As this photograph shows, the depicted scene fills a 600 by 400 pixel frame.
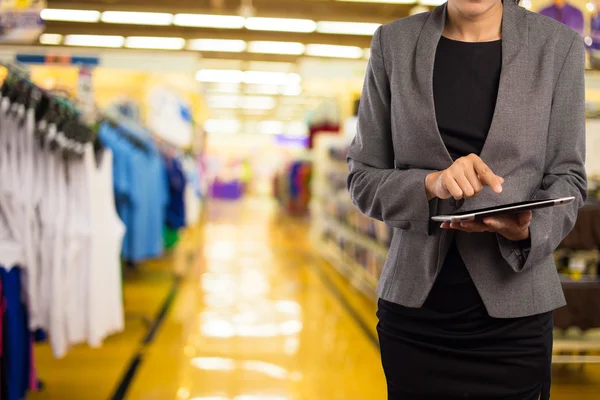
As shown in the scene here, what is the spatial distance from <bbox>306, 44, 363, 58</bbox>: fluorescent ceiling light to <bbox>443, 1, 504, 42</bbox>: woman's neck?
517 inches

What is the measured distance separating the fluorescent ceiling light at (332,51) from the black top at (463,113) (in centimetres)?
1319

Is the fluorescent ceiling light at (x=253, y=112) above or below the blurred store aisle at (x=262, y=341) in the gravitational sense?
above

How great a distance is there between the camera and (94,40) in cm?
1460

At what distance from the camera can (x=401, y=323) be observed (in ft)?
4.33

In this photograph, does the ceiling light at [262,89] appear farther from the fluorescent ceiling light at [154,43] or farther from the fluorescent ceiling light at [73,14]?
the fluorescent ceiling light at [73,14]

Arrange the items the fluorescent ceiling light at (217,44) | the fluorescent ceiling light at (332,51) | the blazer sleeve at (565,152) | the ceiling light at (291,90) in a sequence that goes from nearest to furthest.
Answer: the blazer sleeve at (565,152) < the fluorescent ceiling light at (332,51) < the fluorescent ceiling light at (217,44) < the ceiling light at (291,90)

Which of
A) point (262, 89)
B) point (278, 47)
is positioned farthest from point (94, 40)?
point (262, 89)

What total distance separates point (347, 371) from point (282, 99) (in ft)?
64.3

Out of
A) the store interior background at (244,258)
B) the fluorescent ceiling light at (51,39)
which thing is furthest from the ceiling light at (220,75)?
the fluorescent ceiling light at (51,39)

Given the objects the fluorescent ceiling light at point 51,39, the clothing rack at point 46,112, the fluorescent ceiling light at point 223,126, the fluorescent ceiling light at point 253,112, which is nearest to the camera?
the clothing rack at point 46,112

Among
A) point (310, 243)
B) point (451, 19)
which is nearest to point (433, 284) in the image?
point (451, 19)

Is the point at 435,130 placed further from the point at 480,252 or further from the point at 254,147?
the point at 254,147

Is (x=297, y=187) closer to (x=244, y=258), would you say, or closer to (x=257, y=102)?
(x=244, y=258)

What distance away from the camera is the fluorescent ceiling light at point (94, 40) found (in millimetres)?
14314
